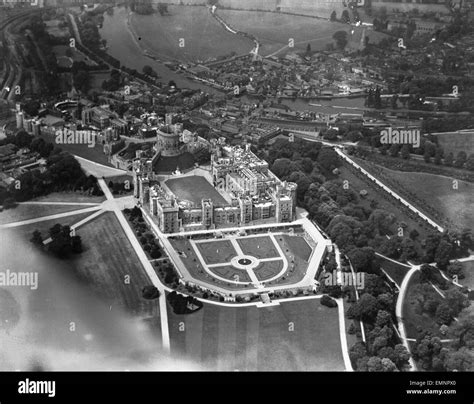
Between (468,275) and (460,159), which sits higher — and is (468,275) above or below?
below

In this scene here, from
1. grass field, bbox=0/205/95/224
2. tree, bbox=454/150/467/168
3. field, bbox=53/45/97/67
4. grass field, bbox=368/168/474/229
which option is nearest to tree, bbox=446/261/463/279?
grass field, bbox=368/168/474/229

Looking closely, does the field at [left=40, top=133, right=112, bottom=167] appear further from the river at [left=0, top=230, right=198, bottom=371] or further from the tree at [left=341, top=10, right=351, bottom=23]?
the tree at [left=341, top=10, right=351, bottom=23]

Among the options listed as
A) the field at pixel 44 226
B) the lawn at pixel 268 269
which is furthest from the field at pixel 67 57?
the lawn at pixel 268 269

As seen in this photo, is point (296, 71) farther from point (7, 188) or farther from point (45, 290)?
point (45, 290)

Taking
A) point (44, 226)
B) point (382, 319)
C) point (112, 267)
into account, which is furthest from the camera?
point (44, 226)

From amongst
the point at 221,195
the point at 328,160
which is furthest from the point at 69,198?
the point at 328,160

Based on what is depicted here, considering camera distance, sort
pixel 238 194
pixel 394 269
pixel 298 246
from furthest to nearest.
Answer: pixel 238 194
pixel 298 246
pixel 394 269

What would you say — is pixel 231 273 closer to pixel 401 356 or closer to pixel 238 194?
pixel 238 194
